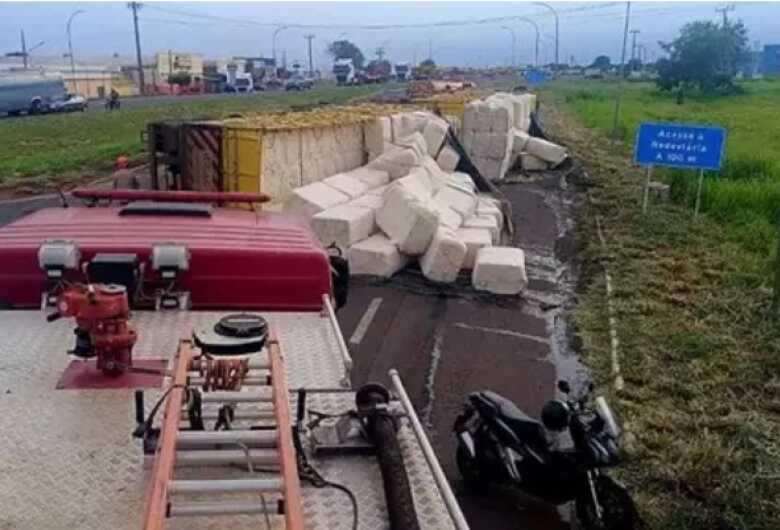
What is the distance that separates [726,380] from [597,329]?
6.82 feet

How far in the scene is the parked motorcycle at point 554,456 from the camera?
5.47 metres

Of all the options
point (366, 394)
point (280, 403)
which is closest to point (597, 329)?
point (366, 394)

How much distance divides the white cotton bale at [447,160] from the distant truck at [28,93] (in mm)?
36704

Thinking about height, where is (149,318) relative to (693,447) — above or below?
above

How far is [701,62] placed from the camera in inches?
2655

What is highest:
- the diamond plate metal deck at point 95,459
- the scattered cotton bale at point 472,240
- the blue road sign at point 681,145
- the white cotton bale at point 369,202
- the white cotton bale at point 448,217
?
the diamond plate metal deck at point 95,459

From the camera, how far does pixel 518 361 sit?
9289 millimetres

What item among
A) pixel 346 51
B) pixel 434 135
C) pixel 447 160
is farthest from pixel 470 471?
pixel 346 51

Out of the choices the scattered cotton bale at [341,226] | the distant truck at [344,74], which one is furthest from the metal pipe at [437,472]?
the distant truck at [344,74]

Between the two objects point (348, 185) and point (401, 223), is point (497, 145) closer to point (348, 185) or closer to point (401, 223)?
point (348, 185)

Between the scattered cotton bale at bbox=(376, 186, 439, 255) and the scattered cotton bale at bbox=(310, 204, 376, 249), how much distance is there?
378mm

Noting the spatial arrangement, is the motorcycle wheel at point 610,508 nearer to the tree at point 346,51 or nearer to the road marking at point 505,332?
the road marking at point 505,332

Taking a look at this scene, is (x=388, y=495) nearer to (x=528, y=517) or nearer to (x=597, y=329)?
(x=528, y=517)

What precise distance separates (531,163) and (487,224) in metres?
12.0
